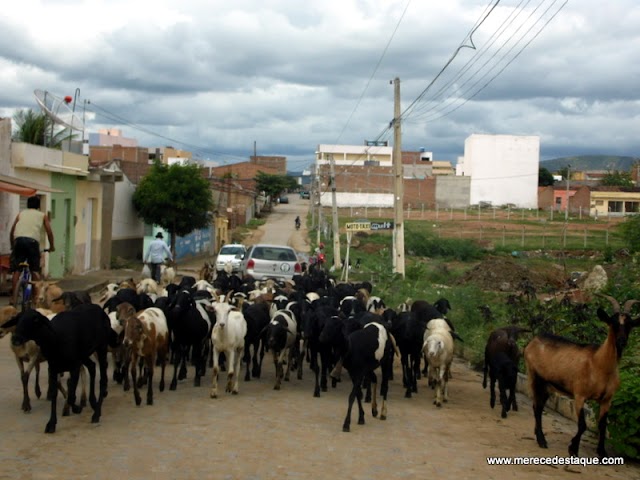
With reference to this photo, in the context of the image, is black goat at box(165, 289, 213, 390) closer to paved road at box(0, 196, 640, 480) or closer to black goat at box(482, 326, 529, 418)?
paved road at box(0, 196, 640, 480)

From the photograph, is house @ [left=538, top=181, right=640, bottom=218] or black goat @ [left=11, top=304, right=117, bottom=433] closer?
black goat @ [left=11, top=304, right=117, bottom=433]

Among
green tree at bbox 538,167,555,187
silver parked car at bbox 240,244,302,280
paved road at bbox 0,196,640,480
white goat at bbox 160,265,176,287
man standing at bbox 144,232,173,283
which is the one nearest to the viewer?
paved road at bbox 0,196,640,480

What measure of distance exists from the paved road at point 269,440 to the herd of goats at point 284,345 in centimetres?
25

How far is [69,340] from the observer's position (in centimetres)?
856

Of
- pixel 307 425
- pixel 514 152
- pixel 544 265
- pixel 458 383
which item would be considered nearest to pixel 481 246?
pixel 544 265

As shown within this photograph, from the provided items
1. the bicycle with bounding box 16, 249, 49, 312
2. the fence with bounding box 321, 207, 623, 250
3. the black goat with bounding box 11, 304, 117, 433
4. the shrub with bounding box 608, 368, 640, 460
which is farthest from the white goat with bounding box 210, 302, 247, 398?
the fence with bounding box 321, 207, 623, 250

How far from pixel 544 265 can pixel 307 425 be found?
2687cm

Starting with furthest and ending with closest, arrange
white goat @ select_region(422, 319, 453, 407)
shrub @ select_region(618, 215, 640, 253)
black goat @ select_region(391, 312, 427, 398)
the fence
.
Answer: the fence < shrub @ select_region(618, 215, 640, 253) < black goat @ select_region(391, 312, 427, 398) < white goat @ select_region(422, 319, 453, 407)

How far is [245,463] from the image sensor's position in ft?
24.5

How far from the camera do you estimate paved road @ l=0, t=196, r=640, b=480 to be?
7293mm

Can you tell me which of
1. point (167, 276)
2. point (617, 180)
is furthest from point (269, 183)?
point (167, 276)

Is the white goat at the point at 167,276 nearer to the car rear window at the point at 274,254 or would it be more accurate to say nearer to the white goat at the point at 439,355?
the car rear window at the point at 274,254

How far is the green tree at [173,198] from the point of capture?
4000cm

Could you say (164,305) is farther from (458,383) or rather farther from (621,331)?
(621,331)
